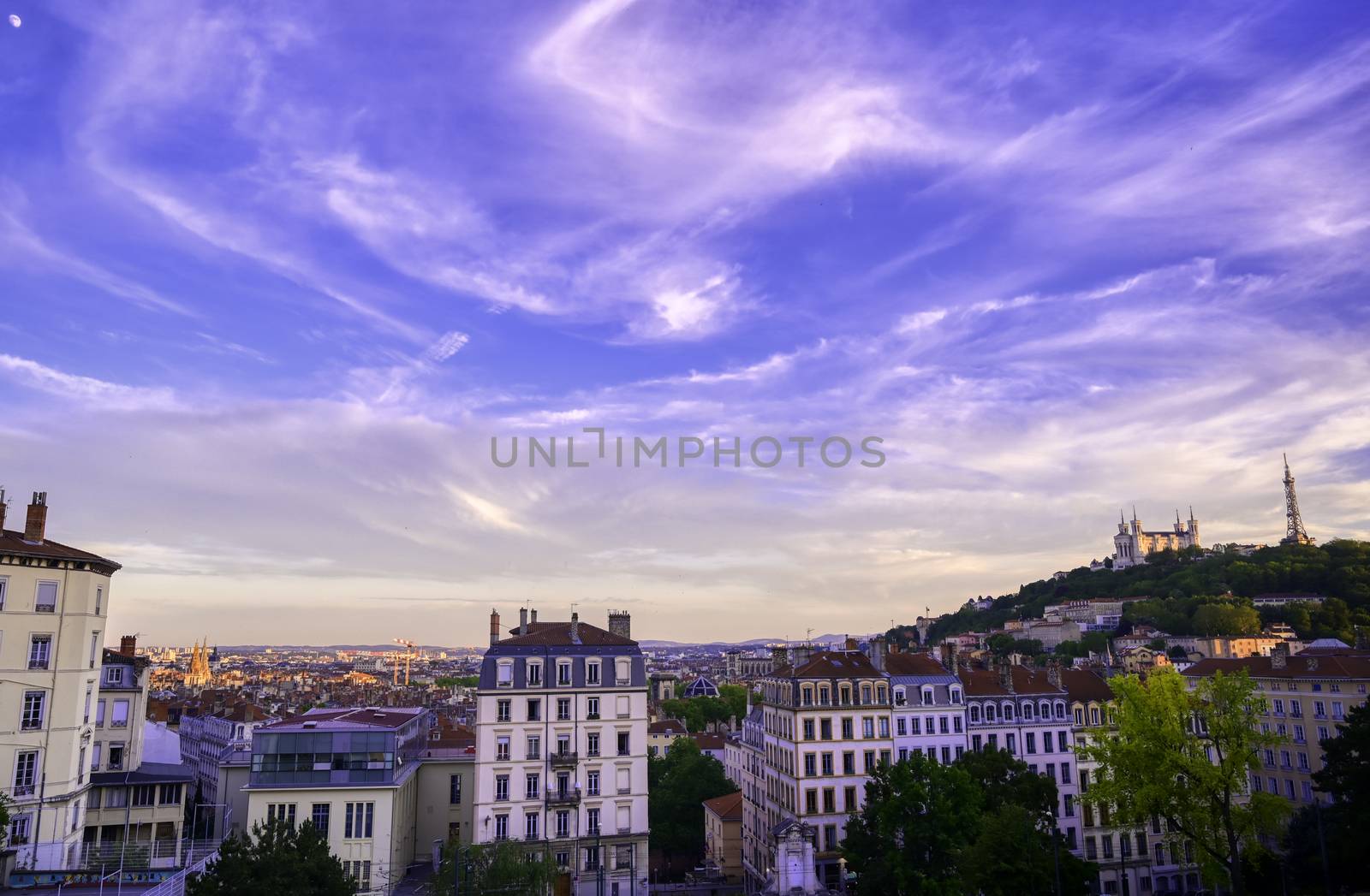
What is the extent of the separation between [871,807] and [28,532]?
45646 millimetres

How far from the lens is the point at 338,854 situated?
45.7 m

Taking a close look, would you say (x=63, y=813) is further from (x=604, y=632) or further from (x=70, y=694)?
(x=604, y=632)

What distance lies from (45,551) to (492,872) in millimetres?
26510

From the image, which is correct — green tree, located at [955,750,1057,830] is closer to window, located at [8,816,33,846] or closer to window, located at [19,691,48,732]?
window, located at [8,816,33,846]

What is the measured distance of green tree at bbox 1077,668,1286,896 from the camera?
138 feet

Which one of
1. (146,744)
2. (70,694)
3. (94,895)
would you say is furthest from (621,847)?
(146,744)

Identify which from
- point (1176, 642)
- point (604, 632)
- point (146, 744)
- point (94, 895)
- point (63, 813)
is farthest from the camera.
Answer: point (1176, 642)

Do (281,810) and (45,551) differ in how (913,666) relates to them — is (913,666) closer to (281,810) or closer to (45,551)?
(281,810)

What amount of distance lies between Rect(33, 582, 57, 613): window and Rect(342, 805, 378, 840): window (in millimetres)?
17563

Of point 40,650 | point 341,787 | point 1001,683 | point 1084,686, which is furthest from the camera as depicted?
point 1084,686

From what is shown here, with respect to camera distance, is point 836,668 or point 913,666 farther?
point 913,666

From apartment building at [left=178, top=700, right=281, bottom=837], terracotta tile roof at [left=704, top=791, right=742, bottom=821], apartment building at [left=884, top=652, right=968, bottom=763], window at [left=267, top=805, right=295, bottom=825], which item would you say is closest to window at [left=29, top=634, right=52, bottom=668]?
window at [left=267, top=805, right=295, bottom=825]

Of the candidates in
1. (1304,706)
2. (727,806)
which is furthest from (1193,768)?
(727,806)

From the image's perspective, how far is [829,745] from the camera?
190 feet
